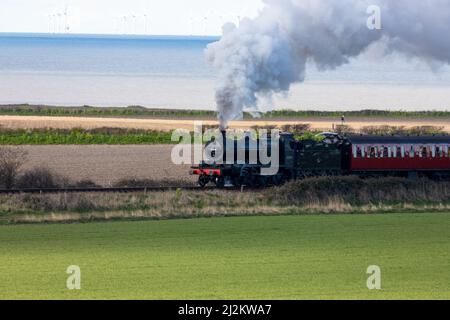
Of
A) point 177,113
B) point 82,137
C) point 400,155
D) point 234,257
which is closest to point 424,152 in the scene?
point 400,155

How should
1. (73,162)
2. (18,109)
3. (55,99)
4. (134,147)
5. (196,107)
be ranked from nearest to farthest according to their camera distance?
(73,162), (134,147), (18,109), (196,107), (55,99)

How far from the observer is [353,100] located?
141375mm

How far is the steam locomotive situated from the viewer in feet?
145

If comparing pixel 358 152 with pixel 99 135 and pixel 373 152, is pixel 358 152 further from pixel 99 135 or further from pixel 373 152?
pixel 99 135

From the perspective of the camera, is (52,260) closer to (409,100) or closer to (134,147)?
(134,147)

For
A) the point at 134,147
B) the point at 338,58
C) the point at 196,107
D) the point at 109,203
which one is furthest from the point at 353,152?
the point at 196,107

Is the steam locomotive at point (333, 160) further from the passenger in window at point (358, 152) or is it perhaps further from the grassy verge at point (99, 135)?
the grassy verge at point (99, 135)

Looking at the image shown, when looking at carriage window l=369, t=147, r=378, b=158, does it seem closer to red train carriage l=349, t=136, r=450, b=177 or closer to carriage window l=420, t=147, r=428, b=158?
red train carriage l=349, t=136, r=450, b=177

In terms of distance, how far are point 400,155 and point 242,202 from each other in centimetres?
1187

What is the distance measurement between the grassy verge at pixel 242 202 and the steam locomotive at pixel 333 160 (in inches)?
102

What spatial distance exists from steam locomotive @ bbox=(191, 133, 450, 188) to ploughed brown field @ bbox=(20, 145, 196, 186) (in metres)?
4.56
